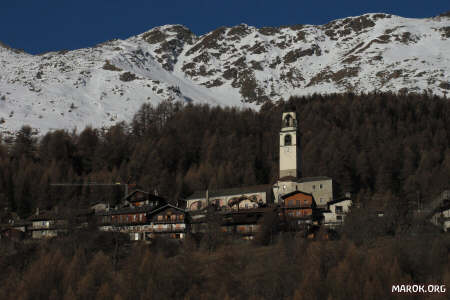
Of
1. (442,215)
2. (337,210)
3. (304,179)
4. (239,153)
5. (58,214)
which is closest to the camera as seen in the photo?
(442,215)

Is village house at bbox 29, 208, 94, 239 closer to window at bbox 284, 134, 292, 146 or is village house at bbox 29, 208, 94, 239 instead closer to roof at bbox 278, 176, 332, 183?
roof at bbox 278, 176, 332, 183

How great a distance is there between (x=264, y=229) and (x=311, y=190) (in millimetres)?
25646

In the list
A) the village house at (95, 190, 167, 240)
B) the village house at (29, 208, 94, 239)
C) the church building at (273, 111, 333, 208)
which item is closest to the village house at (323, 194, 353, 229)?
the church building at (273, 111, 333, 208)

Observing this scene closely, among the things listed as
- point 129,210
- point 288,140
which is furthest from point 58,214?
point 288,140

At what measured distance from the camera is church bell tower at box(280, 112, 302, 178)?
108125 mm

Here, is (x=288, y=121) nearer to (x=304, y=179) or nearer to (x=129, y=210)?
(x=304, y=179)

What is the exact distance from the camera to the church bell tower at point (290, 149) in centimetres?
10812

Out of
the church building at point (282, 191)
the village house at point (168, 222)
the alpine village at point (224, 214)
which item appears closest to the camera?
the alpine village at point (224, 214)

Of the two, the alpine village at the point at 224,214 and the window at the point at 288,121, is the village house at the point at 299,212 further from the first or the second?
the window at the point at 288,121

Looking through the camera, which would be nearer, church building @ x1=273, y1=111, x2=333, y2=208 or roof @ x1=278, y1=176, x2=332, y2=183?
church building @ x1=273, y1=111, x2=333, y2=208

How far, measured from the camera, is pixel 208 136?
15462 centimetres

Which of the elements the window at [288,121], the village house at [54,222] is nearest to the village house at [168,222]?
the village house at [54,222]

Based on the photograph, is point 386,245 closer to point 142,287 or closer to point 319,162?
point 142,287

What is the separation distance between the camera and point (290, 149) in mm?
109125
